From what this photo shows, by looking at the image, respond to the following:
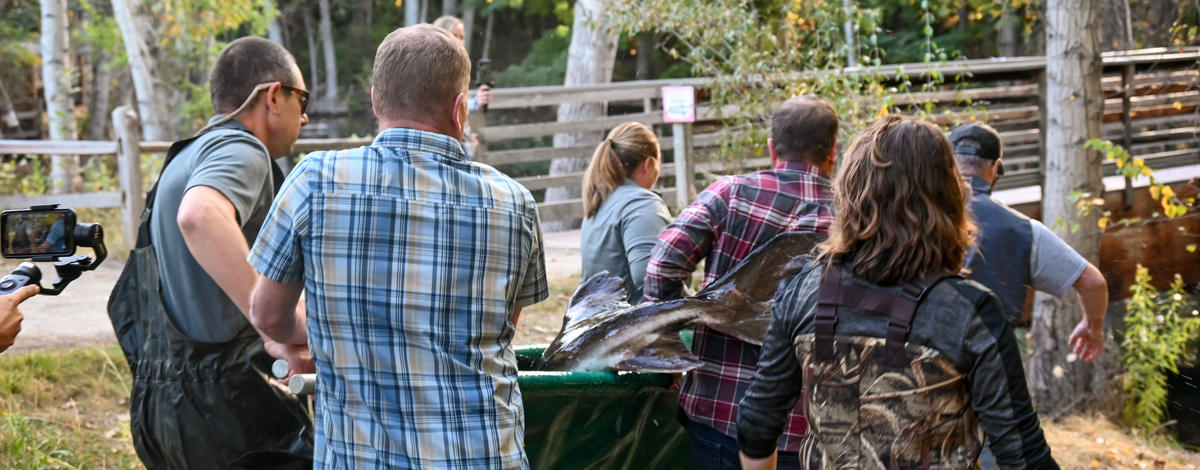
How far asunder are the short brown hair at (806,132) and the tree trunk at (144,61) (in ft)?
40.0

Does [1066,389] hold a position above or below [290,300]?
below

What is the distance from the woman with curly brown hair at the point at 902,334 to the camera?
216cm

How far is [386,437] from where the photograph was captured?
7.16 ft

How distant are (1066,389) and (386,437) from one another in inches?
277

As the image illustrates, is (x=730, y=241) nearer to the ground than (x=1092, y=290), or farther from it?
farther from it

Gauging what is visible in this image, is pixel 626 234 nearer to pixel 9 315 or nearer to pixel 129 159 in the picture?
pixel 9 315

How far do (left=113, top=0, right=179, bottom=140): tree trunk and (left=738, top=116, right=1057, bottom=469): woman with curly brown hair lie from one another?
12961 mm

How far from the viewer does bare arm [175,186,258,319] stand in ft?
8.66

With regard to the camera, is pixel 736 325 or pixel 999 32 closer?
pixel 736 325

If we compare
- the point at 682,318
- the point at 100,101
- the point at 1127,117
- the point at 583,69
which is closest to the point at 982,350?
the point at 682,318

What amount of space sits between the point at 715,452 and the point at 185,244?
1649 mm

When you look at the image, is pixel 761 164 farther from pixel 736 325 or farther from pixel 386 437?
pixel 386 437

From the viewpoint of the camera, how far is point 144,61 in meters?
13.8

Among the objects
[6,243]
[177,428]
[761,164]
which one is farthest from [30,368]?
[761,164]
